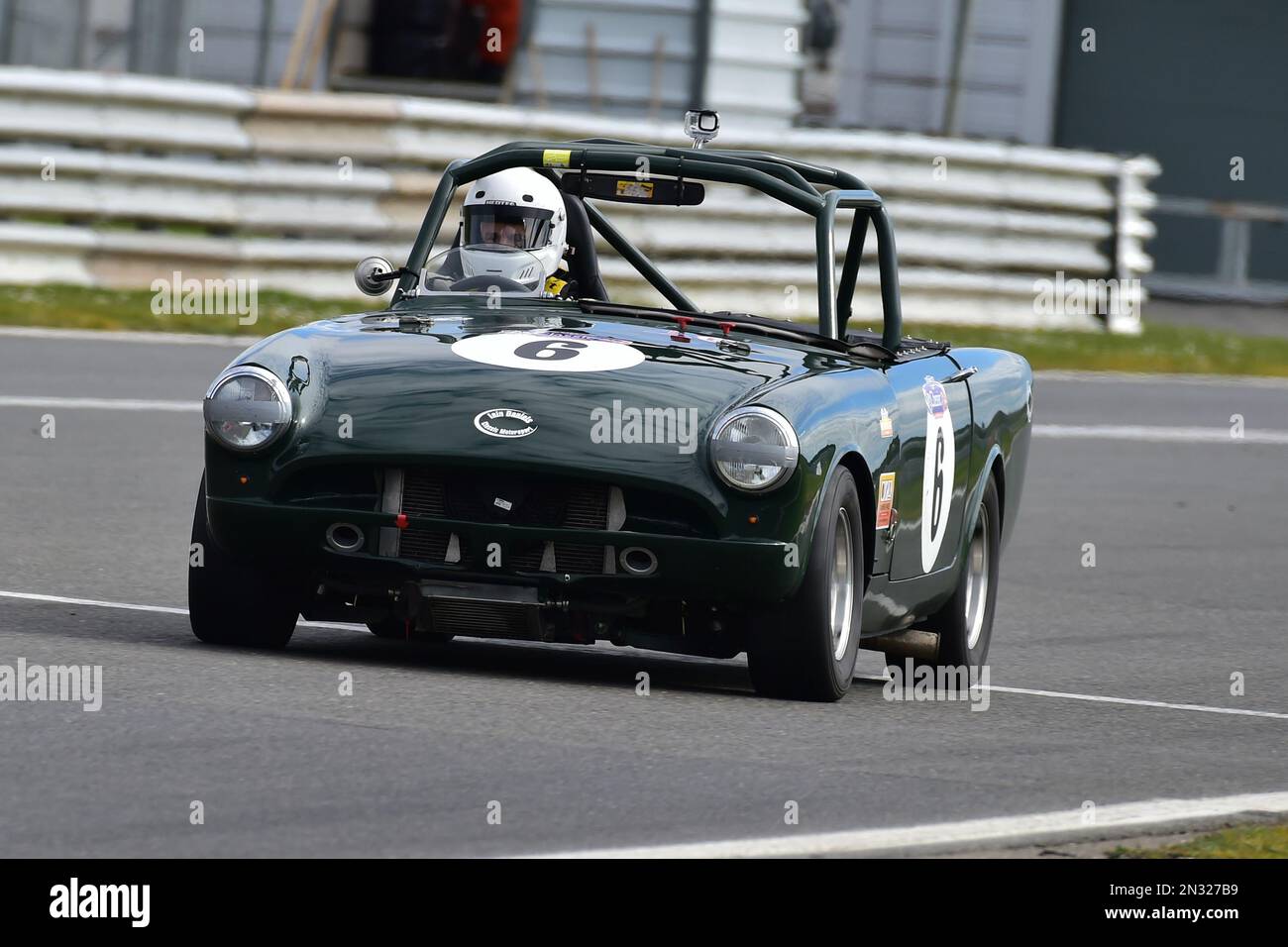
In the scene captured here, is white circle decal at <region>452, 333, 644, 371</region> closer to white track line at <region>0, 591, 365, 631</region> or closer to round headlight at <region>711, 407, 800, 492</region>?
round headlight at <region>711, 407, 800, 492</region>

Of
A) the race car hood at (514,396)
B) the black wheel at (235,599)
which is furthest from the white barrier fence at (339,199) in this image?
the race car hood at (514,396)

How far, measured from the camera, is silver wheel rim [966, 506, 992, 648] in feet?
28.3

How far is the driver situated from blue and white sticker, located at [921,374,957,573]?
1.21m

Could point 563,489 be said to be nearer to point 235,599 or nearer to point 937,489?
point 235,599

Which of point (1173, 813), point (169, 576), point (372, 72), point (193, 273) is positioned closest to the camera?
point (1173, 813)

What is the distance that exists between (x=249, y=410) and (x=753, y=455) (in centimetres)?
127

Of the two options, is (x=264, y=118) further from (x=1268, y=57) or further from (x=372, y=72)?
(x=1268, y=57)

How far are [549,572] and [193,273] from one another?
1078 cm

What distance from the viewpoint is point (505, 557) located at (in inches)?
266

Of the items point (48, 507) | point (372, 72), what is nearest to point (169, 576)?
point (48, 507)

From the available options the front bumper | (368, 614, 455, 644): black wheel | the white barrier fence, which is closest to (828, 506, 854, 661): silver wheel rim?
the front bumper

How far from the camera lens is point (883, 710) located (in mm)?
7215

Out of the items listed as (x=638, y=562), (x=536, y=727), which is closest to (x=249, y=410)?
(x=638, y=562)

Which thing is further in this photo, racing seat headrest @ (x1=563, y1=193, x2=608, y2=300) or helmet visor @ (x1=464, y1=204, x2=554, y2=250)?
racing seat headrest @ (x1=563, y1=193, x2=608, y2=300)
